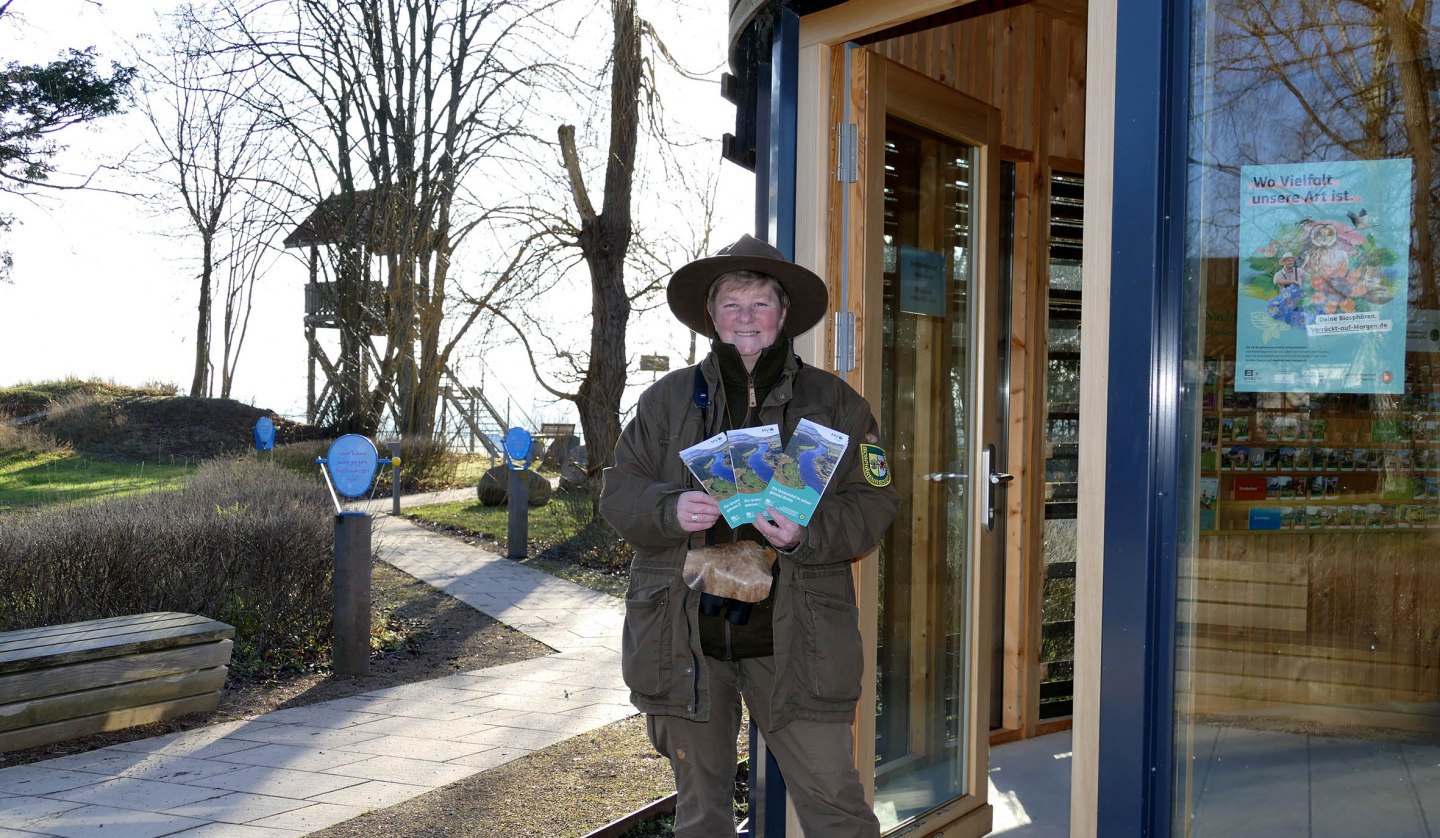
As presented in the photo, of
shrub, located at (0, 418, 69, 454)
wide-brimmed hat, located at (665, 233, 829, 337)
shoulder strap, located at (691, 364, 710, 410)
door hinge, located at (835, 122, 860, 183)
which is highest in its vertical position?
door hinge, located at (835, 122, 860, 183)

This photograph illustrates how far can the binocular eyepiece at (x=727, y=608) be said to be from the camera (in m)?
2.88

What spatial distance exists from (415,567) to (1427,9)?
33.1 feet

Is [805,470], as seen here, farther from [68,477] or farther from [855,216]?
[68,477]

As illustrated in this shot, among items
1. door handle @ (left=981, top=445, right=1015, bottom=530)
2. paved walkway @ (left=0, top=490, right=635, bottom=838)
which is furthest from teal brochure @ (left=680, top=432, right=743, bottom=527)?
paved walkway @ (left=0, top=490, right=635, bottom=838)

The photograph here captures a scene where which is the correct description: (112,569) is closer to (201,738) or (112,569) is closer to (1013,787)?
(201,738)

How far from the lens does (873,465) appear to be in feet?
9.77

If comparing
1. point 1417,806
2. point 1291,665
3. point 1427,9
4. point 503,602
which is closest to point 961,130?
point 1427,9

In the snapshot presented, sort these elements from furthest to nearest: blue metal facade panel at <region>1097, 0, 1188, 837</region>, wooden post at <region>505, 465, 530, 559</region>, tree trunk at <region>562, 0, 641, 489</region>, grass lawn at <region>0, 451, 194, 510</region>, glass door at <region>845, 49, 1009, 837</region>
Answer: grass lawn at <region>0, 451, 194, 510</region> < tree trunk at <region>562, 0, 641, 489</region> < wooden post at <region>505, 465, 530, 559</region> < glass door at <region>845, 49, 1009, 837</region> < blue metal facade panel at <region>1097, 0, 1188, 837</region>

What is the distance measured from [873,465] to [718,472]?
0.45 m

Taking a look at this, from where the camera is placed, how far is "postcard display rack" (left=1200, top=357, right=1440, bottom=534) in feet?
7.62

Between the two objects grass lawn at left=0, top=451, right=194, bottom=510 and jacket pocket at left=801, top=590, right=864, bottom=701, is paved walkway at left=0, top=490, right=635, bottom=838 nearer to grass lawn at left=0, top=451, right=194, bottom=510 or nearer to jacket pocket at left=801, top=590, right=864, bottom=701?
jacket pocket at left=801, top=590, right=864, bottom=701

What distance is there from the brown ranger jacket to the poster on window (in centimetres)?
97

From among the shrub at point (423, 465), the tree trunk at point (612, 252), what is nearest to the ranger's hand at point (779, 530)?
the tree trunk at point (612, 252)

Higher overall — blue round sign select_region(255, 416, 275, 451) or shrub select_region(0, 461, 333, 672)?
blue round sign select_region(255, 416, 275, 451)
